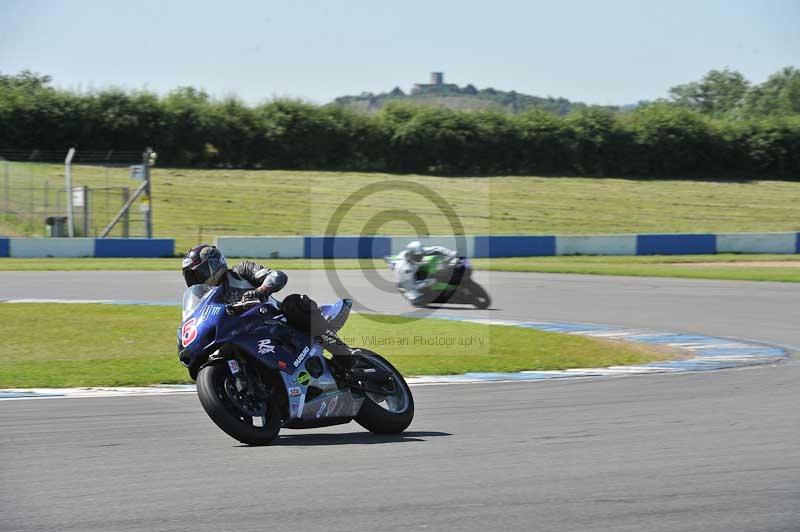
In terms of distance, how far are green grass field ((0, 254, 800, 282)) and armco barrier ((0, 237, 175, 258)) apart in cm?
93

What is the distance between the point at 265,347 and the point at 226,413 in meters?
0.56

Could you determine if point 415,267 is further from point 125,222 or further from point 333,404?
point 125,222

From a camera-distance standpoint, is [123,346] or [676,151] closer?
[123,346]

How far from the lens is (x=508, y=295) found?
1975 cm

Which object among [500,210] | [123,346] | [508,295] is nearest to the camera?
[123,346]

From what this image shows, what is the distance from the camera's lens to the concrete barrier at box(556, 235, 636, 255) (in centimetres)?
3142

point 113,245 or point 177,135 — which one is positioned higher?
point 177,135

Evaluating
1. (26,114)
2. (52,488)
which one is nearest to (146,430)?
(52,488)

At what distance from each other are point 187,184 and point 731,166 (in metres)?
27.3

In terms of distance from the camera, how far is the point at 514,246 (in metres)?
30.7

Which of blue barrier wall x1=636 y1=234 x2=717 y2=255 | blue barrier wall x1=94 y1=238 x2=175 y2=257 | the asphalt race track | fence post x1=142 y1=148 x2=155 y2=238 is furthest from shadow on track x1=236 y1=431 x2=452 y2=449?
blue barrier wall x1=636 y1=234 x2=717 y2=255

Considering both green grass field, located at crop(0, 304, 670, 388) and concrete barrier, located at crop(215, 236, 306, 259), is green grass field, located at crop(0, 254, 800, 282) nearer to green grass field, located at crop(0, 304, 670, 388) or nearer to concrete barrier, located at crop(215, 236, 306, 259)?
concrete barrier, located at crop(215, 236, 306, 259)

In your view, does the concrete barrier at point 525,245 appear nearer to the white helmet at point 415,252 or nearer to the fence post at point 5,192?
the fence post at point 5,192

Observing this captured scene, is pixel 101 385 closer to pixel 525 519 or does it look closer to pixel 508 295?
pixel 525 519
